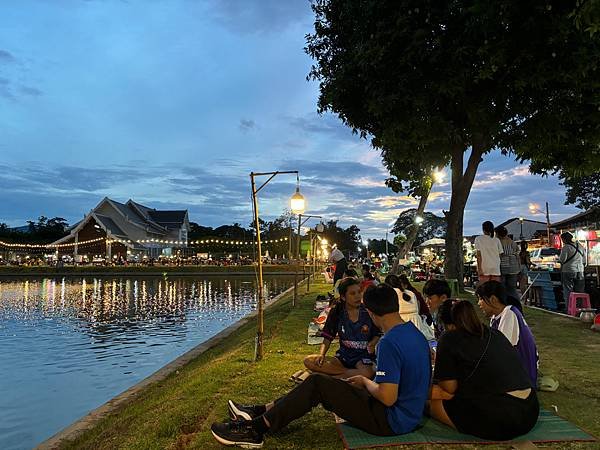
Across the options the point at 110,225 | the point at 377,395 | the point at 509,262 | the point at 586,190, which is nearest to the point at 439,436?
the point at 377,395

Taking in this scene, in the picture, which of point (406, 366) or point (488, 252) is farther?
point (488, 252)

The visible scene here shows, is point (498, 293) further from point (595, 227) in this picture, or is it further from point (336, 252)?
point (595, 227)

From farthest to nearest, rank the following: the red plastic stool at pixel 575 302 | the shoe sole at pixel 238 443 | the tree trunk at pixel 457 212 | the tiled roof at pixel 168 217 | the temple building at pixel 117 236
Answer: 1. the tiled roof at pixel 168 217
2. the temple building at pixel 117 236
3. the tree trunk at pixel 457 212
4. the red plastic stool at pixel 575 302
5. the shoe sole at pixel 238 443

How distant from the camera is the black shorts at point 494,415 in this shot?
3.65m

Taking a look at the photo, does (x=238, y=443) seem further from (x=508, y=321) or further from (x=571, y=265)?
(x=571, y=265)

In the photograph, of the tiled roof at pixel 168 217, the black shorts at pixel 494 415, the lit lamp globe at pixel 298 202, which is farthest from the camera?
the tiled roof at pixel 168 217

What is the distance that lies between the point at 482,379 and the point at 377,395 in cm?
75

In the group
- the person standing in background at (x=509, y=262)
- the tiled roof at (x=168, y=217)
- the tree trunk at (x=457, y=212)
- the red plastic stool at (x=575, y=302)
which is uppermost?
the tiled roof at (x=168, y=217)

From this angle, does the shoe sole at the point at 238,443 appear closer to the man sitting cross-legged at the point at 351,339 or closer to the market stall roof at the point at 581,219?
the man sitting cross-legged at the point at 351,339

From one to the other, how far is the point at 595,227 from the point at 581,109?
5.39m

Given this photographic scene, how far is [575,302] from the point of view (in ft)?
37.9

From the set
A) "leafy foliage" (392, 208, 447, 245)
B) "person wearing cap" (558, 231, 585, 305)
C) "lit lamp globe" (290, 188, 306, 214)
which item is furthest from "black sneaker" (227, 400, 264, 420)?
"leafy foliage" (392, 208, 447, 245)

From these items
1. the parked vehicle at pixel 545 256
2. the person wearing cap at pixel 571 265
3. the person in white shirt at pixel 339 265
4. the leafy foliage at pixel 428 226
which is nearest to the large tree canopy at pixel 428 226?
the leafy foliage at pixel 428 226

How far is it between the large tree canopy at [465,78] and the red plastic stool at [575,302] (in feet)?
12.1
